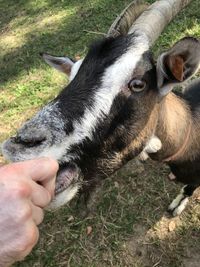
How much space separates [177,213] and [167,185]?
39 centimetres

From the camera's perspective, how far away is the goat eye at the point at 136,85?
2.84 m

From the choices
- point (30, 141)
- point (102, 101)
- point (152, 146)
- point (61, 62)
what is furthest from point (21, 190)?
point (61, 62)

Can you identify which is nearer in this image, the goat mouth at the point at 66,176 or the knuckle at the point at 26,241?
the knuckle at the point at 26,241

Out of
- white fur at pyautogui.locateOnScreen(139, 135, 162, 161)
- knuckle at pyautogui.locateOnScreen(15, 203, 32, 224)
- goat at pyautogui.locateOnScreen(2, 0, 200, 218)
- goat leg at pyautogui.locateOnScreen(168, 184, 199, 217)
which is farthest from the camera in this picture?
goat leg at pyautogui.locateOnScreen(168, 184, 199, 217)

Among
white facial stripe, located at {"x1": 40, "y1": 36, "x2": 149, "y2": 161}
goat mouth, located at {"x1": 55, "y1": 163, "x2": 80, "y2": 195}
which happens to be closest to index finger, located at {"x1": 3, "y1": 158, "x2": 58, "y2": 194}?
white facial stripe, located at {"x1": 40, "y1": 36, "x2": 149, "y2": 161}

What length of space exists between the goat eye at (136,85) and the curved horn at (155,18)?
1.46 feet

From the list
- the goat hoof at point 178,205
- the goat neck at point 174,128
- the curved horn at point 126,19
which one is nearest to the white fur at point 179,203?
the goat hoof at point 178,205

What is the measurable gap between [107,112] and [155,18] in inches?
38.3

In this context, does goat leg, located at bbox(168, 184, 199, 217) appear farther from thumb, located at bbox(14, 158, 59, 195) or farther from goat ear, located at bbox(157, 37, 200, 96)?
thumb, located at bbox(14, 158, 59, 195)

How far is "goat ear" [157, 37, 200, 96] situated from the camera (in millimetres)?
2717

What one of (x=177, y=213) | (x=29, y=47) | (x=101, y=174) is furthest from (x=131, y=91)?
(x=29, y=47)

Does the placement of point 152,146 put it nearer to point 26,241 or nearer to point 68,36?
point 26,241

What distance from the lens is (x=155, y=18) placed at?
3.31 meters

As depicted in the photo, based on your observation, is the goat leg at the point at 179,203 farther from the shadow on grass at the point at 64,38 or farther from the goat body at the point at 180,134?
the shadow on grass at the point at 64,38
